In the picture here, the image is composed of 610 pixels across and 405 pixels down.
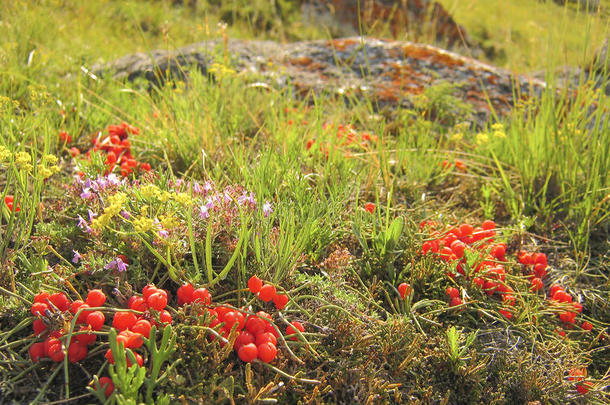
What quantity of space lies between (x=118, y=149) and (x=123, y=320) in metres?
1.56

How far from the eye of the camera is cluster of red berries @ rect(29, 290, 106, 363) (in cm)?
142

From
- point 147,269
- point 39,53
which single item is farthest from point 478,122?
point 39,53

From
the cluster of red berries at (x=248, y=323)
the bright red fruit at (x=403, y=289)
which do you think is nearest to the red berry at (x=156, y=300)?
the cluster of red berries at (x=248, y=323)

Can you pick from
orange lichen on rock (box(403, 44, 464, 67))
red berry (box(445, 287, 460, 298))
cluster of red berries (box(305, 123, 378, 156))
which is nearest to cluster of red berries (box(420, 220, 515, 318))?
red berry (box(445, 287, 460, 298))

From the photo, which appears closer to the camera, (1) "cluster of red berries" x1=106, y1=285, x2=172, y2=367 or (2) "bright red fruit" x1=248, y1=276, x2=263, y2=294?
(1) "cluster of red berries" x1=106, y1=285, x2=172, y2=367

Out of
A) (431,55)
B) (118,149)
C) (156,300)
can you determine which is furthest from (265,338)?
(431,55)

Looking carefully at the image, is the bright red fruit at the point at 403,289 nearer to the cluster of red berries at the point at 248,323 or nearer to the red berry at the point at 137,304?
the cluster of red berries at the point at 248,323

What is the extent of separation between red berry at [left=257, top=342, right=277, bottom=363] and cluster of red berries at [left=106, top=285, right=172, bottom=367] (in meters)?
0.31

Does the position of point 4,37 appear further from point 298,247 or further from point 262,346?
point 262,346

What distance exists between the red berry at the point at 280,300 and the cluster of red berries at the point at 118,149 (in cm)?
118

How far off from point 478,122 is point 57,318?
386 cm

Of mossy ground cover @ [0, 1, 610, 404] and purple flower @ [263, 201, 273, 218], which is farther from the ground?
purple flower @ [263, 201, 273, 218]

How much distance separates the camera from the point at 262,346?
4.91ft

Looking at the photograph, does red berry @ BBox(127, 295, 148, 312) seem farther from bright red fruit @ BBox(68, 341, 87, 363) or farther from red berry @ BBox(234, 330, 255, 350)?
red berry @ BBox(234, 330, 255, 350)
